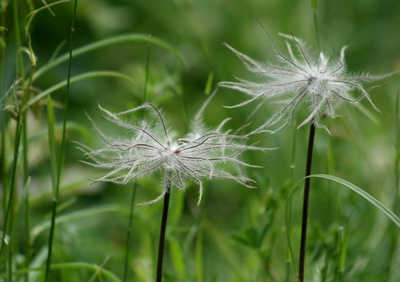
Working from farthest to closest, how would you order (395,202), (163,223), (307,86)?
(395,202)
(307,86)
(163,223)

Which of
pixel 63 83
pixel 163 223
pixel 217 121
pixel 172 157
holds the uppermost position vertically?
pixel 217 121

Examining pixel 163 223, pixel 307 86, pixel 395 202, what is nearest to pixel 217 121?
pixel 395 202

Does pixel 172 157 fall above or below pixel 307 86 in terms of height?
below

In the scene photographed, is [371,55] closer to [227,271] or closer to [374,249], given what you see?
[227,271]

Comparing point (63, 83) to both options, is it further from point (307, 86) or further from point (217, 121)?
point (217, 121)

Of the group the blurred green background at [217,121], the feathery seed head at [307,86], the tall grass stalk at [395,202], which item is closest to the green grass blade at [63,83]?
the blurred green background at [217,121]

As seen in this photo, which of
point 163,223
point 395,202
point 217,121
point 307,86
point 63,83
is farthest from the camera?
point 217,121

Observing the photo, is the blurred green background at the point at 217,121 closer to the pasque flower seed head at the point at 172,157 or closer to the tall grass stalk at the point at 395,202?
the tall grass stalk at the point at 395,202

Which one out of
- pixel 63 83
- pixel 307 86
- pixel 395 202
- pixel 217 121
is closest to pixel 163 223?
pixel 307 86

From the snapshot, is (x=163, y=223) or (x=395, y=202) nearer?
(x=163, y=223)

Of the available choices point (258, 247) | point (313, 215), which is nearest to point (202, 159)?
point (258, 247)
